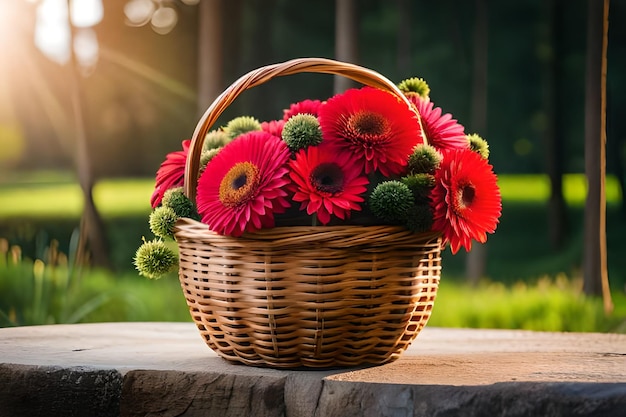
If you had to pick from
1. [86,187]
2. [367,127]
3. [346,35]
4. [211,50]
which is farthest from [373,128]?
[86,187]

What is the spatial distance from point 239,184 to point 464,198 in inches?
13.5

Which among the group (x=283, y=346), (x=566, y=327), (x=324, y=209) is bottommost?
(x=566, y=327)

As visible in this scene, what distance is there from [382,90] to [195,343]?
63 centimetres

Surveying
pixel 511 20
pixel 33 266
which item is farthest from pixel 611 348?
pixel 511 20

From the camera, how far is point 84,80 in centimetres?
329

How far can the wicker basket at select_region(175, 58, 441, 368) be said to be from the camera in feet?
3.76

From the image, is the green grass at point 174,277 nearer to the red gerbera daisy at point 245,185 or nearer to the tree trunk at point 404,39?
the tree trunk at point 404,39

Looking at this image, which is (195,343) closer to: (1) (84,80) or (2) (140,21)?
(1) (84,80)

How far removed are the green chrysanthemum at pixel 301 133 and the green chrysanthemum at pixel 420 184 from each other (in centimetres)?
15

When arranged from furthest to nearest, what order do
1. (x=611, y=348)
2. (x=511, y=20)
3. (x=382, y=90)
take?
(x=511, y=20) → (x=611, y=348) → (x=382, y=90)

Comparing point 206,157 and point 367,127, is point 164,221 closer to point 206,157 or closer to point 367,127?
point 206,157

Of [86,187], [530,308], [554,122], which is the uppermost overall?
[554,122]

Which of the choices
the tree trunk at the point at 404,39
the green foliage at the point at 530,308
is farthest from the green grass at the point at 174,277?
the tree trunk at the point at 404,39

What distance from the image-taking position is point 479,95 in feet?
11.0
